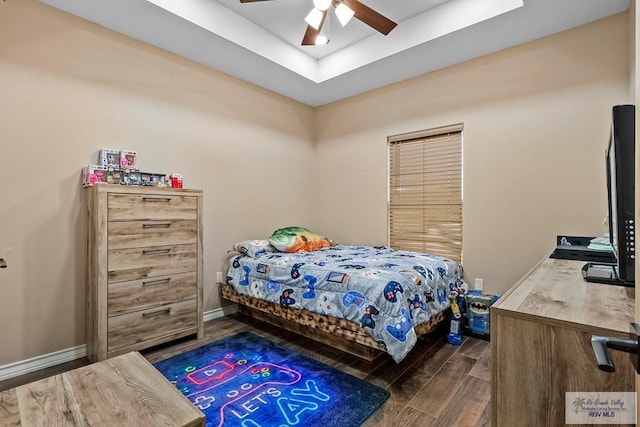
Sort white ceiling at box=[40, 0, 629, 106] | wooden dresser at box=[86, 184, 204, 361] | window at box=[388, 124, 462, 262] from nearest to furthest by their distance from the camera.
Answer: wooden dresser at box=[86, 184, 204, 361]
white ceiling at box=[40, 0, 629, 106]
window at box=[388, 124, 462, 262]

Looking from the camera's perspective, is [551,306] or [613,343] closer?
[613,343]

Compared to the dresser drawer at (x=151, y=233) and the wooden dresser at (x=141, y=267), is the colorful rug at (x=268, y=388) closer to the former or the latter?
the wooden dresser at (x=141, y=267)

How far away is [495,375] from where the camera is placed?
1.03 meters

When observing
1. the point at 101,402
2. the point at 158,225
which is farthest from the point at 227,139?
the point at 101,402

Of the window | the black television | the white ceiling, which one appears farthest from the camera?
the window

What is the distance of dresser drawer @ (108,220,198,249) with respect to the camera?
231cm

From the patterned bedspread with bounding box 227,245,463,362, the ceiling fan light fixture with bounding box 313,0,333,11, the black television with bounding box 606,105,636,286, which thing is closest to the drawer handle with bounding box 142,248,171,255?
the patterned bedspread with bounding box 227,245,463,362

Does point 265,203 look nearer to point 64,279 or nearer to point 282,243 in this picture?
point 282,243

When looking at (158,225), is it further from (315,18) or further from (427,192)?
(427,192)

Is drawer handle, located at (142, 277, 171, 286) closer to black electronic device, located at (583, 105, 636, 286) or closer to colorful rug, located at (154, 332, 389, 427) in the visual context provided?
colorful rug, located at (154, 332, 389, 427)

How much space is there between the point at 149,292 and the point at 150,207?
68cm

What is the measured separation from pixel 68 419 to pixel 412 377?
187 cm

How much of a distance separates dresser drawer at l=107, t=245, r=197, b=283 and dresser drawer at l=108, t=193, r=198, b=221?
0.83 feet

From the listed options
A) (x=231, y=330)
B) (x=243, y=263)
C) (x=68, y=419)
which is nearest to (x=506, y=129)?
(x=243, y=263)
